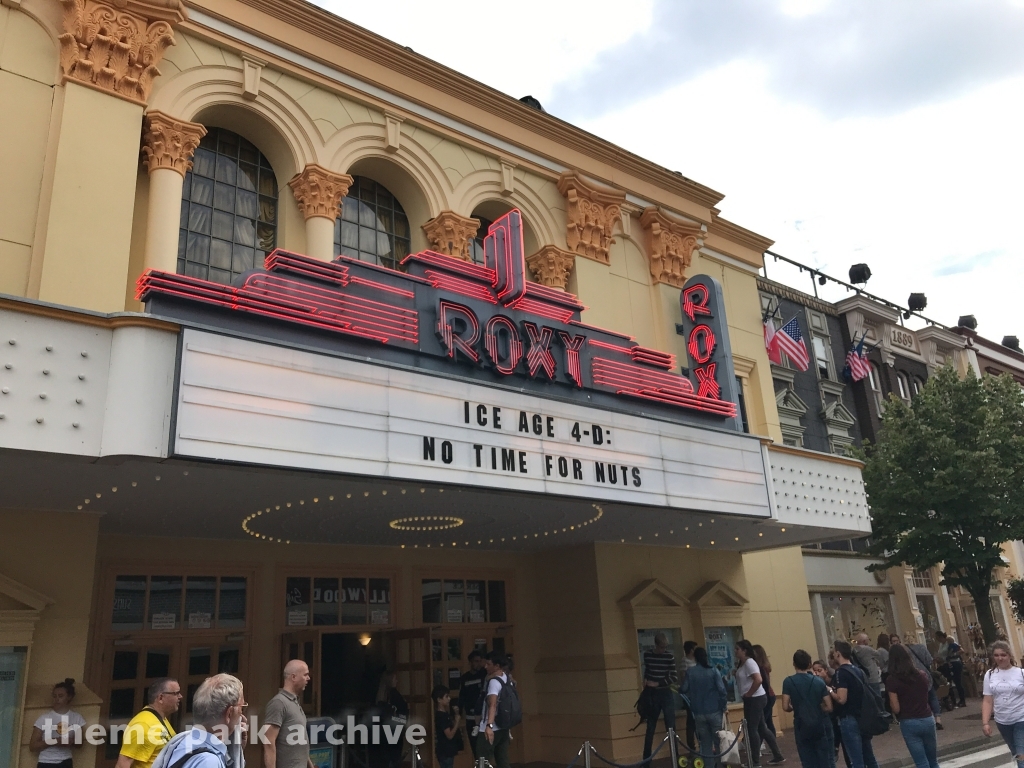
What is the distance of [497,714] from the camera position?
1037 centimetres

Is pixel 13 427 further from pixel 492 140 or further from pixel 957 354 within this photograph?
pixel 957 354

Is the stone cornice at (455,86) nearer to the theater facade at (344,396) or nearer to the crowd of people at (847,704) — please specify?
the theater facade at (344,396)

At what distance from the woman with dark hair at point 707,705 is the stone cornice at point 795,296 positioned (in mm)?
17014

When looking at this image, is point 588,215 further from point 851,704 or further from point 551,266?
point 851,704

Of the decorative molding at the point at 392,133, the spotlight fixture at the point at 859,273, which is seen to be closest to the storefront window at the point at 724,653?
the decorative molding at the point at 392,133

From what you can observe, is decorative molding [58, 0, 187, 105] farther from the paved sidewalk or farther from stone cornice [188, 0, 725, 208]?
the paved sidewalk

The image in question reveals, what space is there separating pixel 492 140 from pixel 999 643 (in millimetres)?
11754

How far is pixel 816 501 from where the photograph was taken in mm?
14750

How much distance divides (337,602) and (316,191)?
664 centimetres

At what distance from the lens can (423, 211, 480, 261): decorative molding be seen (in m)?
14.6

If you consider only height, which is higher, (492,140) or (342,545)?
(492,140)

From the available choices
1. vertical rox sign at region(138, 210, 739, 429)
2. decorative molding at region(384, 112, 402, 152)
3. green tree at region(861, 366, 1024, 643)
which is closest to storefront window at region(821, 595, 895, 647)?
green tree at region(861, 366, 1024, 643)

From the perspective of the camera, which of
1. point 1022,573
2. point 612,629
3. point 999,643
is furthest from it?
point 1022,573

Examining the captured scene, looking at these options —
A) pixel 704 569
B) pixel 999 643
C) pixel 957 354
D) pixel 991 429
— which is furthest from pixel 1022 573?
pixel 999 643
